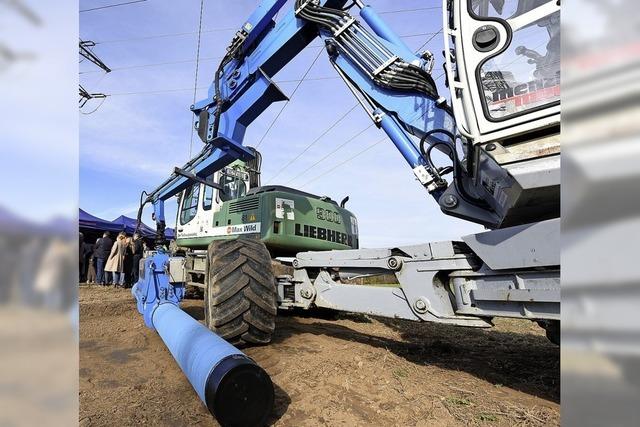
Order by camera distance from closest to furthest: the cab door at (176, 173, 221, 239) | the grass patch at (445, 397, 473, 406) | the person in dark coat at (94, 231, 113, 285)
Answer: the grass patch at (445, 397, 473, 406), the cab door at (176, 173, 221, 239), the person in dark coat at (94, 231, 113, 285)

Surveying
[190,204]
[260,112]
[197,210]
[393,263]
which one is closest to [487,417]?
[393,263]

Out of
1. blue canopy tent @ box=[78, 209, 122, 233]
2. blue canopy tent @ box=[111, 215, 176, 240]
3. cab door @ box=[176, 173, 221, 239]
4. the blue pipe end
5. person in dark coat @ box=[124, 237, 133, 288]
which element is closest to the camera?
the blue pipe end

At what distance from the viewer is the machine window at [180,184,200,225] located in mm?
7936

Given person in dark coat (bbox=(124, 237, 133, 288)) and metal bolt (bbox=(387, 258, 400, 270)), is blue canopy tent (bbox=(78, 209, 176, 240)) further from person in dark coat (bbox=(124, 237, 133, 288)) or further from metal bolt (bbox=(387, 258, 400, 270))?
metal bolt (bbox=(387, 258, 400, 270))

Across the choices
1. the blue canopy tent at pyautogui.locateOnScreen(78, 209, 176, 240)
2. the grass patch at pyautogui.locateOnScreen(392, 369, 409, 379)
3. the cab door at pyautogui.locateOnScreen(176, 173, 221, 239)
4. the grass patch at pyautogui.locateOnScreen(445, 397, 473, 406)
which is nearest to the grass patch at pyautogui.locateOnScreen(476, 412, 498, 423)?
the grass patch at pyautogui.locateOnScreen(445, 397, 473, 406)

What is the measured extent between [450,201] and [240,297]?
7.37ft

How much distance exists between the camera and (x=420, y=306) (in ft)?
11.7

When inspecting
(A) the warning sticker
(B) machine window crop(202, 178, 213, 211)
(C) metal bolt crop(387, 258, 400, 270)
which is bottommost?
(C) metal bolt crop(387, 258, 400, 270)

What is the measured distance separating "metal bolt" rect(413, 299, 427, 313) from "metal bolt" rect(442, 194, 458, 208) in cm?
85

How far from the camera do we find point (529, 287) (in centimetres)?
283

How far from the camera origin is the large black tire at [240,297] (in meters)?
4.16

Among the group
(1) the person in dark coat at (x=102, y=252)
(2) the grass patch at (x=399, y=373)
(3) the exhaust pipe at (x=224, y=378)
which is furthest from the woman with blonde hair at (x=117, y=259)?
(2) the grass patch at (x=399, y=373)

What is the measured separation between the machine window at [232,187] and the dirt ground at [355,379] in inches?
106

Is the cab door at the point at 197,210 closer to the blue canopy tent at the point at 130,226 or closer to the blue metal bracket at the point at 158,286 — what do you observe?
the blue metal bracket at the point at 158,286
